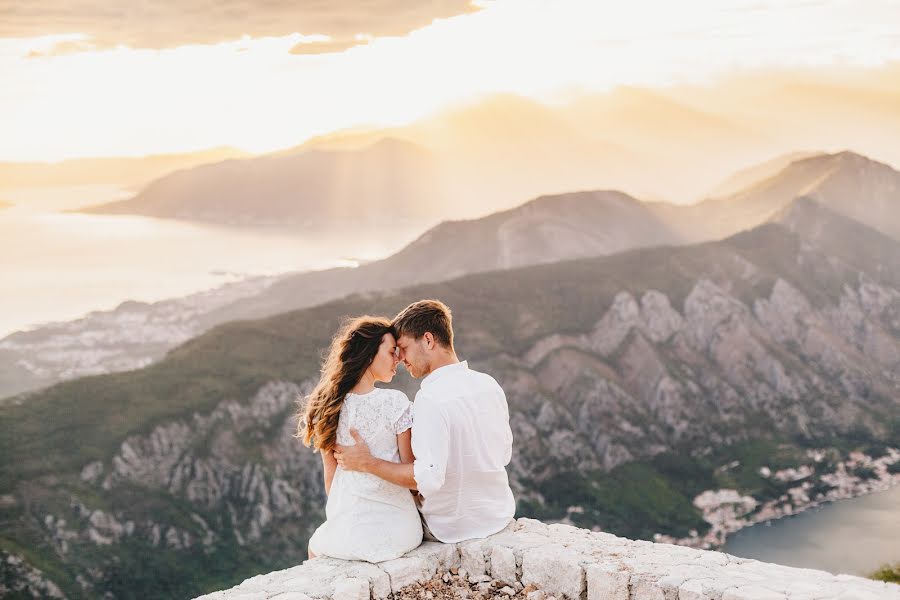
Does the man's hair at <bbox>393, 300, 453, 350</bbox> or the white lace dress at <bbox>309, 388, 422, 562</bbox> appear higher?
the man's hair at <bbox>393, 300, 453, 350</bbox>

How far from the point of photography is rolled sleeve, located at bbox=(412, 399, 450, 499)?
41.2 feet

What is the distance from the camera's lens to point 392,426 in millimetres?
13055

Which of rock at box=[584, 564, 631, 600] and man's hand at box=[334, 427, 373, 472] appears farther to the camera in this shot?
man's hand at box=[334, 427, 373, 472]

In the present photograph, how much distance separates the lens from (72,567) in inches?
4518

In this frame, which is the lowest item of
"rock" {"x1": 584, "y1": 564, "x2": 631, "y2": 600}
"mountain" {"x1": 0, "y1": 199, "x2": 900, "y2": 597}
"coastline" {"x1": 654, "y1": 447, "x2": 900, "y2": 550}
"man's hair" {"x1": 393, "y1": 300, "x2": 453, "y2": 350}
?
"coastline" {"x1": 654, "y1": 447, "x2": 900, "y2": 550}

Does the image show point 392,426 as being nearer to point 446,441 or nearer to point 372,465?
point 372,465

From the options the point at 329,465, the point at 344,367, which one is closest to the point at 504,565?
the point at 329,465

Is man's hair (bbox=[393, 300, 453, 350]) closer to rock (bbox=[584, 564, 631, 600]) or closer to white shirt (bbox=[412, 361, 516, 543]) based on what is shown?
white shirt (bbox=[412, 361, 516, 543])

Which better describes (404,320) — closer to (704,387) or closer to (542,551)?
(542,551)

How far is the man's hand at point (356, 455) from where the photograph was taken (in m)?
12.8

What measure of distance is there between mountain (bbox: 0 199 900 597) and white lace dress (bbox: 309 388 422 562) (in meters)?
113

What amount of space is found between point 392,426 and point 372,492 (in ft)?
3.36

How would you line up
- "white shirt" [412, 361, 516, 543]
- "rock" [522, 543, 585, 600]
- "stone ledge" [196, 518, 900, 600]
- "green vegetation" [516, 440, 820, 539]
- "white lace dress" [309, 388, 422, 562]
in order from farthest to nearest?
1. "green vegetation" [516, 440, 820, 539]
2. "white lace dress" [309, 388, 422, 562]
3. "white shirt" [412, 361, 516, 543]
4. "rock" [522, 543, 585, 600]
5. "stone ledge" [196, 518, 900, 600]

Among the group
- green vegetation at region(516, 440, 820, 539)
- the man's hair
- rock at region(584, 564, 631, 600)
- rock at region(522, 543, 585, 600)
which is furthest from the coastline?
the man's hair
